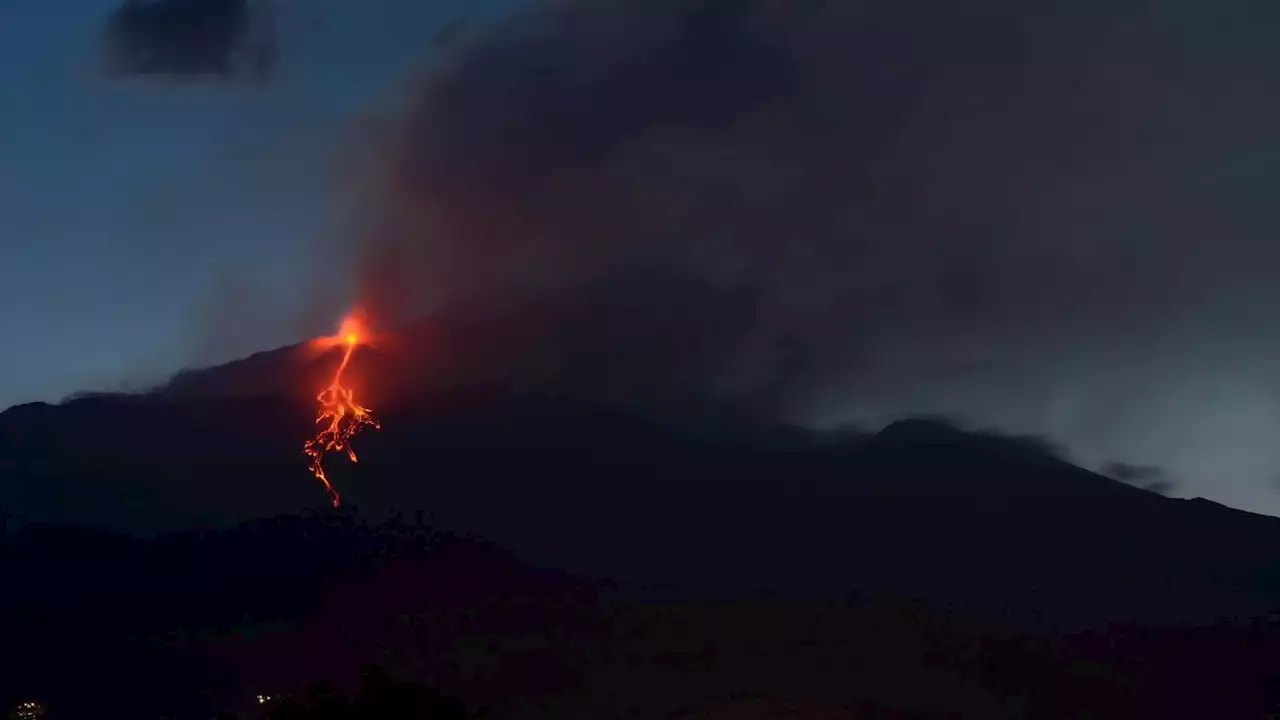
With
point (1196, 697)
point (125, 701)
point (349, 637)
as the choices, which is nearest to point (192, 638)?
point (349, 637)

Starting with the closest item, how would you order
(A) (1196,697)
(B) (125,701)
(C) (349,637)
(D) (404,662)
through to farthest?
(B) (125,701), (A) (1196,697), (D) (404,662), (C) (349,637)

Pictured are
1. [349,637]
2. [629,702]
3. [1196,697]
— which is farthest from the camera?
[349,637]

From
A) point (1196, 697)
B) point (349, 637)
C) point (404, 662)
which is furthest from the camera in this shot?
point (349, 637)

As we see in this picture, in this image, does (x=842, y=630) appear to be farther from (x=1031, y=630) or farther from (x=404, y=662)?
(x=404, y=662)

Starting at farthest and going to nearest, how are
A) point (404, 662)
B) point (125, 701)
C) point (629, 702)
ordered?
point (404, 662), point (629, 702), point (125, 701)

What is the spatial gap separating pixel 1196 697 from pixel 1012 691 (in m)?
22.5

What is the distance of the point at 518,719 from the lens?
164625 millimetres

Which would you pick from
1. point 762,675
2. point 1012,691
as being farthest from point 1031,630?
point 762,675

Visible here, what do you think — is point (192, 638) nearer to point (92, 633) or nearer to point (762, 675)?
point (92, 633)

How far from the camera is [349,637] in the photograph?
199500 millimetres

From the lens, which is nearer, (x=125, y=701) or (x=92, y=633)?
(x=125, y=701)

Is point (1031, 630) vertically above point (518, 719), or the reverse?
point (1031, 630)

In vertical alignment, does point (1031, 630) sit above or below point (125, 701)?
above

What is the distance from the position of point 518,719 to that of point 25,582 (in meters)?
81.9
